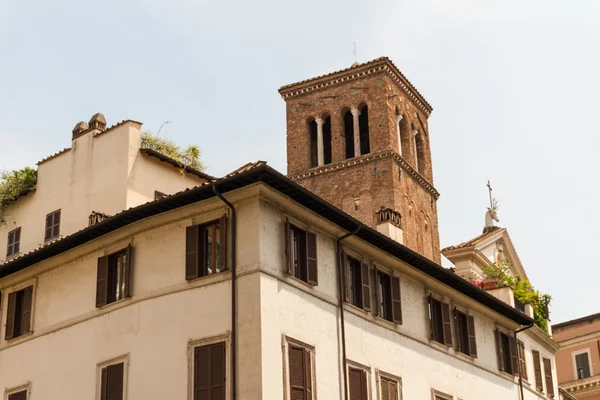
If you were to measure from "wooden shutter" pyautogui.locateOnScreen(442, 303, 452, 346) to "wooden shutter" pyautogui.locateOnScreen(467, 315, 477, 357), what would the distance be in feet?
4.01

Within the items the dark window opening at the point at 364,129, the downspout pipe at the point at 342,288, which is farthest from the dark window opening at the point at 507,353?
the dark window opening at the point at 364,129

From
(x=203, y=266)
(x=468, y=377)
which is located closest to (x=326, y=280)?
(x=203, y=266)

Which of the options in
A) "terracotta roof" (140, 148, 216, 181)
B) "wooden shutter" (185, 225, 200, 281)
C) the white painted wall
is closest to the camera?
"wooden shutter" (185, 225, 200, 281)

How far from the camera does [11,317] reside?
24.8 meters

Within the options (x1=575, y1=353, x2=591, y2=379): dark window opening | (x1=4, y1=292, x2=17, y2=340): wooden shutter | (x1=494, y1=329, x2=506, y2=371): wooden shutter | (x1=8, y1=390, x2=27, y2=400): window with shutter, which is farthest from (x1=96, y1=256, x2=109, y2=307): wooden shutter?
(x1=575, y1=353, x2=591, y2=379): dark window opening

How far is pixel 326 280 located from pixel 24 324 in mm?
7227

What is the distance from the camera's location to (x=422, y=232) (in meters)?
57.9

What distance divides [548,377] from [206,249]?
17.0m

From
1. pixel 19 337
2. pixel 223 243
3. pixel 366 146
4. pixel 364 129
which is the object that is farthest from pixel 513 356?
pixel 364 129

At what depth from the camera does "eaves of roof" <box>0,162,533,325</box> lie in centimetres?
2045

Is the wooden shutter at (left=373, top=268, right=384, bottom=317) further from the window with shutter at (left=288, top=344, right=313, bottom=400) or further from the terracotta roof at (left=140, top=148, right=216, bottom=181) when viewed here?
the terracotta roof at (left=140, top=148, right=216, bottom=181)

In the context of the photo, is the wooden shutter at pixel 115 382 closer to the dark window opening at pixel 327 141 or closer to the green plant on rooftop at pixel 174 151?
the green plant on rooftop at pixel 174 151

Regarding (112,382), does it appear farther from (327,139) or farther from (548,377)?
(327,139)

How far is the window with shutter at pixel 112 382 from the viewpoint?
21.3 metres
